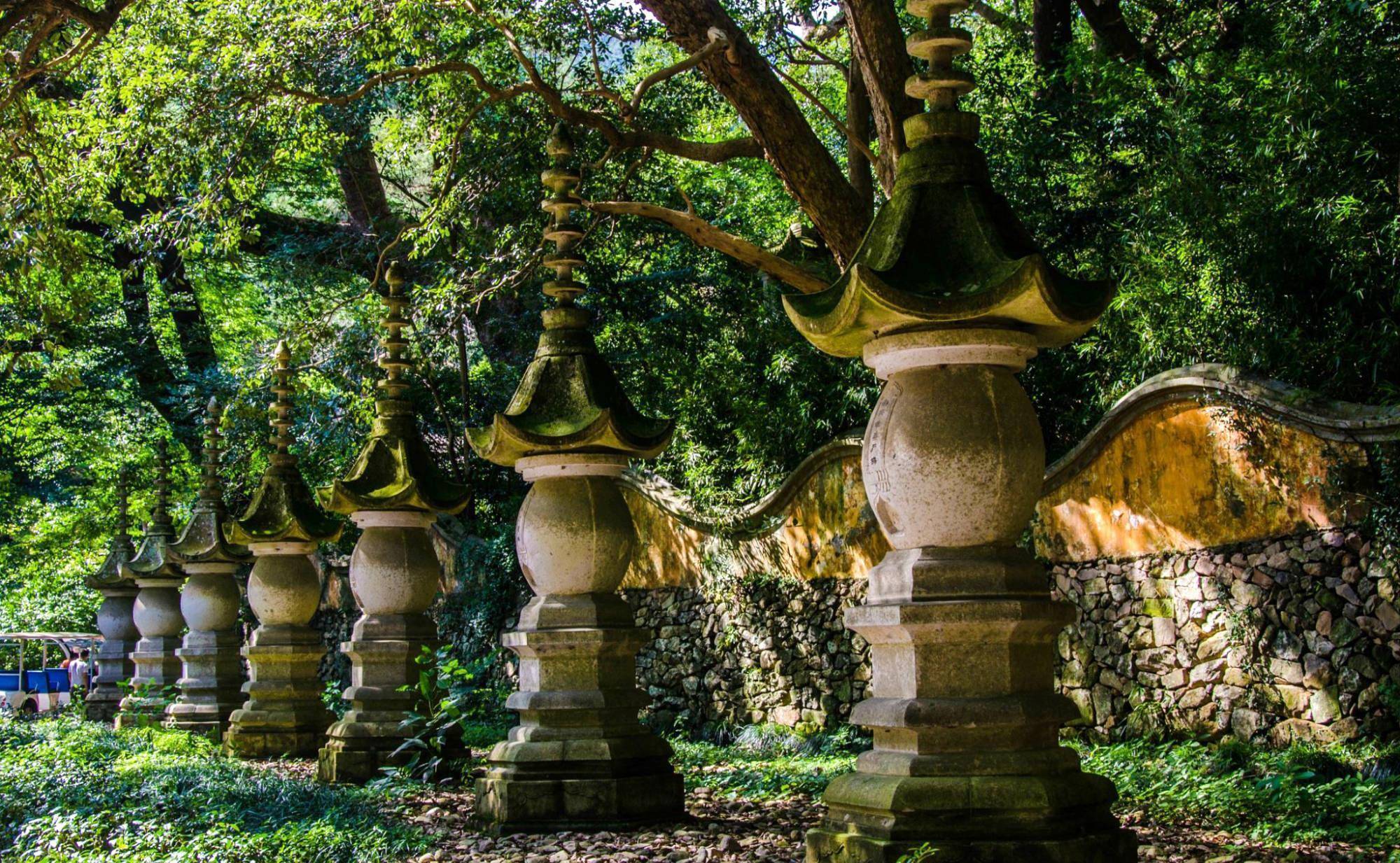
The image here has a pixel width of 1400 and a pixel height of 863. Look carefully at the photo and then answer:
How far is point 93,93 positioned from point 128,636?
7642 millimetres

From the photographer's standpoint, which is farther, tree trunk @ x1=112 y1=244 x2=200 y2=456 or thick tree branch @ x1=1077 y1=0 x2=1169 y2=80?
tree trunk @ x1=112 y1=244 x2=200 y2=456

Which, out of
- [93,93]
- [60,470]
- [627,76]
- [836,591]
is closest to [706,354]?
[836,591]

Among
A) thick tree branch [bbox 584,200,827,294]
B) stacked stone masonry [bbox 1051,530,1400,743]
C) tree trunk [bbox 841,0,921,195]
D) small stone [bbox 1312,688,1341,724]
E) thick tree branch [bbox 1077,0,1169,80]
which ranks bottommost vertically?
small stone [bbox 1312,688,1341,724]

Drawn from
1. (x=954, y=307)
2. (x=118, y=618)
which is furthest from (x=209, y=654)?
(x=954, y=307)

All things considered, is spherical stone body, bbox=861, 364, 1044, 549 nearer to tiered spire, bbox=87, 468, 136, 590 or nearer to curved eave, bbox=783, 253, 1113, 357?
curved eave, bbox=783, 253, 1113, 357

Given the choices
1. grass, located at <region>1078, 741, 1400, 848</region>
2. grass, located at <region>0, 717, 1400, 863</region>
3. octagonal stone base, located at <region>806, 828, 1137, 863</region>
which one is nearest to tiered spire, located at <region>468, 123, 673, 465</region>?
grass, located at <region>0, 717, 1400, 863</region>

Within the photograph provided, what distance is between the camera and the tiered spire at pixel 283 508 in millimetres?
10938

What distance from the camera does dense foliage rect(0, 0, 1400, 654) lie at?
8.30 m

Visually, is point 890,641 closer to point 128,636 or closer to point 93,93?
point 93,93

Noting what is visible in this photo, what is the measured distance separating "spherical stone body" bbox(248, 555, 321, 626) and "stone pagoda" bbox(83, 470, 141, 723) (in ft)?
20.5

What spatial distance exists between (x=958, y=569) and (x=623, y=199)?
30.3ft

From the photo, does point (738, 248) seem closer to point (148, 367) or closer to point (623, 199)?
point (623, 199)

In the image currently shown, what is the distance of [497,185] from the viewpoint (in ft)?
44.2

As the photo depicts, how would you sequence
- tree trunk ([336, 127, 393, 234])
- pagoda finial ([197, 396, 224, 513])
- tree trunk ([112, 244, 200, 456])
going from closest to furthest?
pagoda finial ([197, 396, 224, 513]), tree trunk ([336, 127, 393, 234]), tree trunk ([112, 244, 200, 456])
